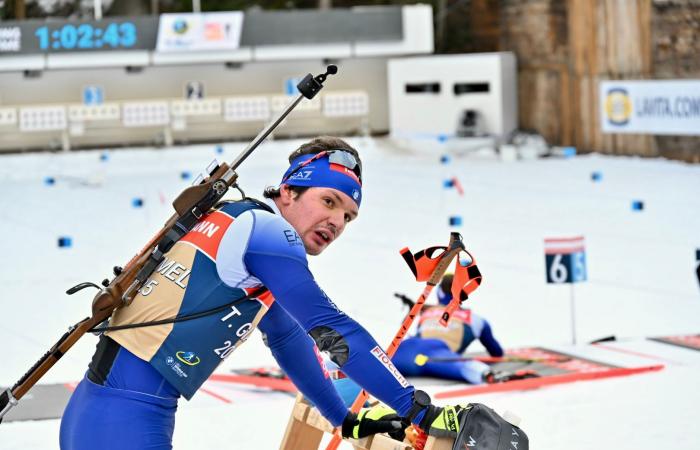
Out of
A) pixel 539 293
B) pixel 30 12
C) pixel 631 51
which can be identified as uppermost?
pixel 30 12

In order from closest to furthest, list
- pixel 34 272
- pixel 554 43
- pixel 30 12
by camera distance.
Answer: pixel 34 272
pixel 554 43
pixel 30 12

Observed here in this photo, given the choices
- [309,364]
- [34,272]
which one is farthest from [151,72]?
[309,364]

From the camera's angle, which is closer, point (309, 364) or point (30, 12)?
point (309, 364)

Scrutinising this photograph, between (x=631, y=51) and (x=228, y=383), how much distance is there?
49.7ft

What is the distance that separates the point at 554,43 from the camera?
23438 millimetres

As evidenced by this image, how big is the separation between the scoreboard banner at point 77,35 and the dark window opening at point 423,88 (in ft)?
16.8

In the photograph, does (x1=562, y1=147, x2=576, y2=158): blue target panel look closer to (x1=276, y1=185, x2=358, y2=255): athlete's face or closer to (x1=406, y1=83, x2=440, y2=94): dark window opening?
(x1=406, y1=83, x2=440, y2=94): dark window opening

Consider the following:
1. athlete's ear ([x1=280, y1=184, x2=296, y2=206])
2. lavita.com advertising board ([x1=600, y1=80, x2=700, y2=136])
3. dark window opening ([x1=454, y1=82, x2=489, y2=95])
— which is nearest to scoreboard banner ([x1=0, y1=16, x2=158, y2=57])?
dark window opening ([x1=454, y1=82, x2=489, y2=95])

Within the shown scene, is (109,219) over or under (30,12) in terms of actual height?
under

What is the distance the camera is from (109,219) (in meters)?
15.4

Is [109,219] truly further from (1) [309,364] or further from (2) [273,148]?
(1) [309,364]

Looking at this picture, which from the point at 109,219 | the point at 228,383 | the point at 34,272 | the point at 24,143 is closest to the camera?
the point at 228,383

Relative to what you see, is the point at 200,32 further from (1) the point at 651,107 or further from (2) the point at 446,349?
(2) the point at 446,349

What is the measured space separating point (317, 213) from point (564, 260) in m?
5.17
